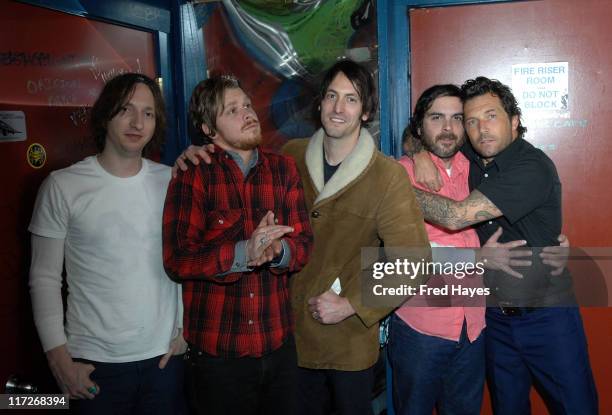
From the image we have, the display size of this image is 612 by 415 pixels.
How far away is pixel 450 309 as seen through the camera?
6.86 ft

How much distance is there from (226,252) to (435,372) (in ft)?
3.43

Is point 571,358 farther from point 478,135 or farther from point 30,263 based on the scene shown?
point 30,263

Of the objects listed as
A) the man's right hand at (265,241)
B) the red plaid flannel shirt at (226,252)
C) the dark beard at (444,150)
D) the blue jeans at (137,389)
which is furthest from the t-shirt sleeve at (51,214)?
the dark beard at (444,150)

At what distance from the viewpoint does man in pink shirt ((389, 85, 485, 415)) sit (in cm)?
208

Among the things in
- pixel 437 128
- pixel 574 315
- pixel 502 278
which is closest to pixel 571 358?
pixel 574 315

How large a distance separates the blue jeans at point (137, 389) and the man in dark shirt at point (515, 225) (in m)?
1.19

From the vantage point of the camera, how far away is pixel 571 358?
2.05 meters

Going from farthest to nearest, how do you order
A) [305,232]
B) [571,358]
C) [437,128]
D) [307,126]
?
[307,126] < [437,128] < [571,358] < [305,232]

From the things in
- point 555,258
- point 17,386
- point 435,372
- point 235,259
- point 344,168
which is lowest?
point 435,372

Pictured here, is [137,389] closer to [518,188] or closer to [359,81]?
[359,81]

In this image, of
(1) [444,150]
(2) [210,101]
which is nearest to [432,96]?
(1) [444,150]

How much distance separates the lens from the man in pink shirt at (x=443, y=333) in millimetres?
2080

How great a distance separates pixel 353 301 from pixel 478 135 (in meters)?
0.86

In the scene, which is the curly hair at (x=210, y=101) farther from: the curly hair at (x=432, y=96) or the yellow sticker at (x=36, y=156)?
the curly hair at (x=432, y=96)
